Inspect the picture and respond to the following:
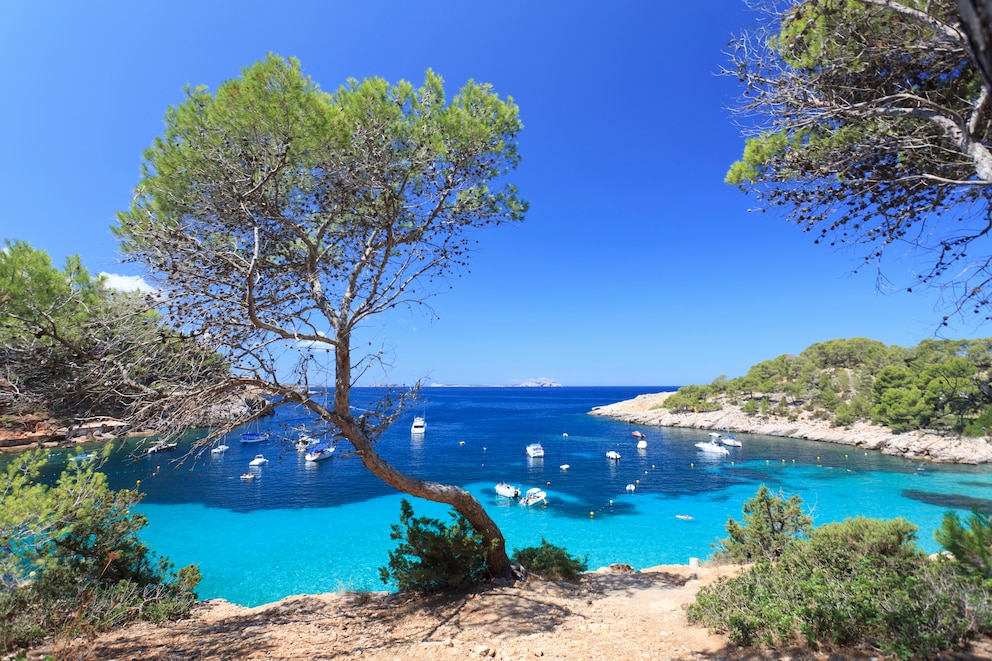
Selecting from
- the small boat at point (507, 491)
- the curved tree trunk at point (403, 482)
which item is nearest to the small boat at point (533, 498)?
the small boat at point (507, 491)

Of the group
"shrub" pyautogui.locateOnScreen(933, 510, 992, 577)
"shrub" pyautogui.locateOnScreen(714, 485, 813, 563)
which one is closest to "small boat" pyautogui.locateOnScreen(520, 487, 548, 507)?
"shrub" pyautogui.locateOnScreen(714, 485, 813, 563)

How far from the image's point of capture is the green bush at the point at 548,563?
24.4ft

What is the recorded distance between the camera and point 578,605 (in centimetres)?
582

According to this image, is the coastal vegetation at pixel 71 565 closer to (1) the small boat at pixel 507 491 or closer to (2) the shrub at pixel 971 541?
(2) the shrub at pixel 971 541

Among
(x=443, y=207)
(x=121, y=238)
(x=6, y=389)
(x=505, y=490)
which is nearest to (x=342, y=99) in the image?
(x=443, y=207)

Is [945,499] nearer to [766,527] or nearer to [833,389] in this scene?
[766,527]

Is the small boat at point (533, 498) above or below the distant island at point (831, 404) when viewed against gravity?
below

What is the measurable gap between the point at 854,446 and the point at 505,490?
34.0 m

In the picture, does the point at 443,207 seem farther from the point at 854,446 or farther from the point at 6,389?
the point at 854,446

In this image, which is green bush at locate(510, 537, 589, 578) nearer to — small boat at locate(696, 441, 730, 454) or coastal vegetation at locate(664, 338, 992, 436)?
coastal vegetation at locate(664, 338, 992, 436)

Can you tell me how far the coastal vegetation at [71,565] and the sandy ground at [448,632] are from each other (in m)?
0.32

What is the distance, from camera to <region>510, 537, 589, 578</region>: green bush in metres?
7.44

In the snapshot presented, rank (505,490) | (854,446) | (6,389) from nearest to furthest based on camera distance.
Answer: (6,389), (505,490), (854,446)

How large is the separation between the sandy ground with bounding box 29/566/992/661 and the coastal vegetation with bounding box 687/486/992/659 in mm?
A: 184
